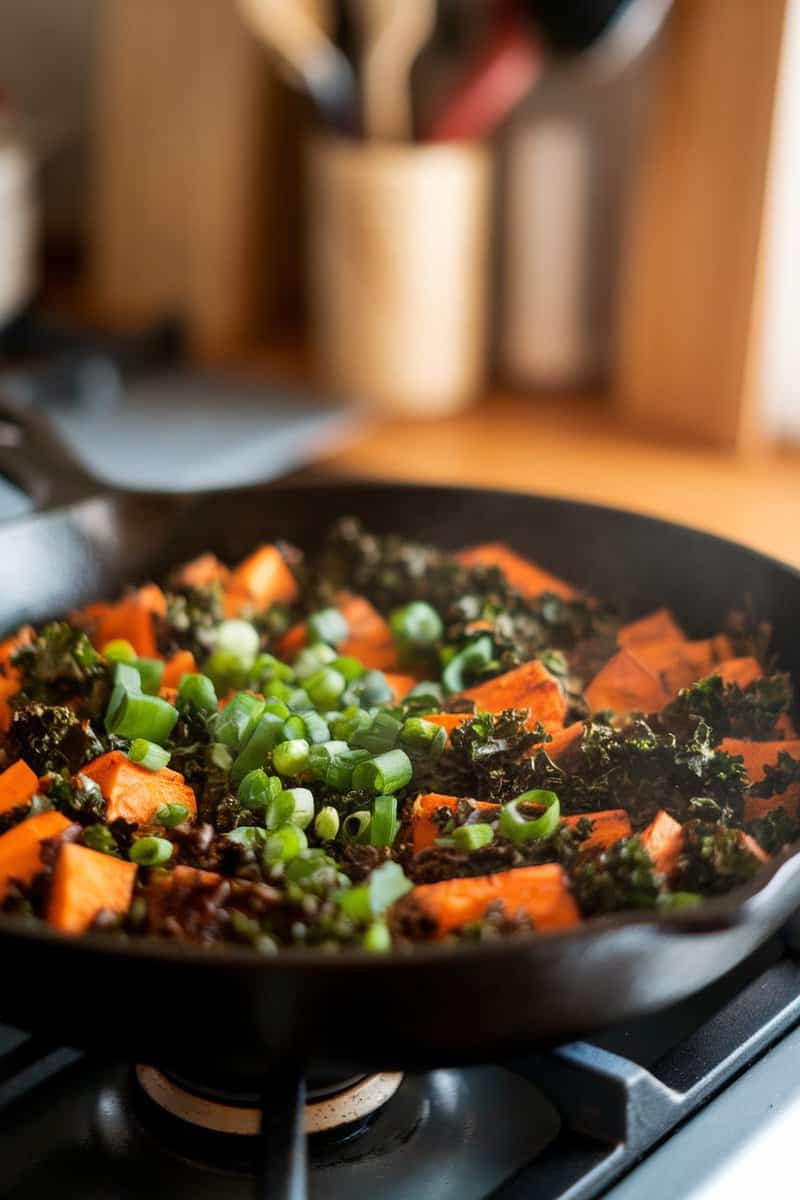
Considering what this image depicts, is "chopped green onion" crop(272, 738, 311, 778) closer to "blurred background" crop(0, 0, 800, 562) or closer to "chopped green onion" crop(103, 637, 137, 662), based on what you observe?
"chopped green onion" crop(103, 637, 137, 662)

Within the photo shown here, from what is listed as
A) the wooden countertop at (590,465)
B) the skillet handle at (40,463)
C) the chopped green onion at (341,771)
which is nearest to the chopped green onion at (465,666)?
the chopped green onion at (341,771)

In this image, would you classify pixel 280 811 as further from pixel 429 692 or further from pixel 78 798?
pixel 429 692

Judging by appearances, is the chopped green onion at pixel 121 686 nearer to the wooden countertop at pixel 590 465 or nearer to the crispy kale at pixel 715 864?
the crispy kale at pixel 715 864

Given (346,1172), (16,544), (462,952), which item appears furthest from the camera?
(16,544)

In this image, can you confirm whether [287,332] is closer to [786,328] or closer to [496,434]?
[496,434]

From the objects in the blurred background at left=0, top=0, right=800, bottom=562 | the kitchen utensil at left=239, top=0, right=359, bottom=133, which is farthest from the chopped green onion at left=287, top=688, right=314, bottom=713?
the kitchen utensil at left=239, top=0, right=359, bottom=133

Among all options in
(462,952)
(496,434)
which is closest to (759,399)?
(496,434)
